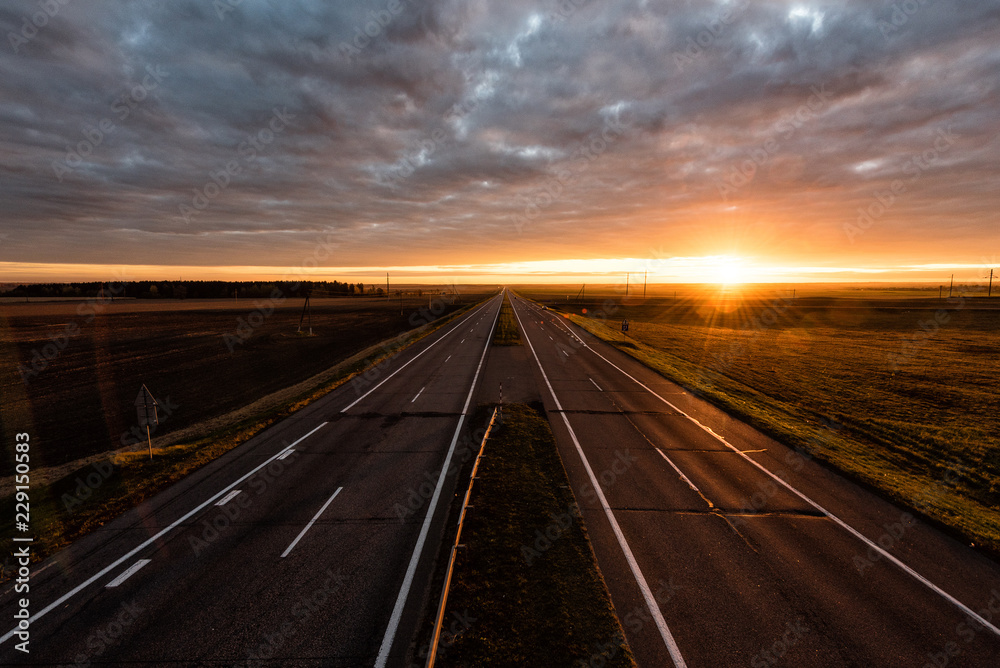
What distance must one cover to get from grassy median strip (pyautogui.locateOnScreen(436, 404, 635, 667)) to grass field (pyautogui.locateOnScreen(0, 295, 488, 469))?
19.6 meters

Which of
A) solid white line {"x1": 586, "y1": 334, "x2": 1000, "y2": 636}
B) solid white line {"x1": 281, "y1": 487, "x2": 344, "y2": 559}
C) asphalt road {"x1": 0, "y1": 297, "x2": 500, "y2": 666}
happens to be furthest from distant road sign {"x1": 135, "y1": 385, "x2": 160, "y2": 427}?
solid white line {"x1": 586, "y1": 334, "x2": 1000, "y2": 636}

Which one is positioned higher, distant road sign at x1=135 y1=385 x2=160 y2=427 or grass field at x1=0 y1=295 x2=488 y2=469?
distant road sign at x1=135 y1=385 x2=160 y2=427

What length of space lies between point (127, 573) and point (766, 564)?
15.0m

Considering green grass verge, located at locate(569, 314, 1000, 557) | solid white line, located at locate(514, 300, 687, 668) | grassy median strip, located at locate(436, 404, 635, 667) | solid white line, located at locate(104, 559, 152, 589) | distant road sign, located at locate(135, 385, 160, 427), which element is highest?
distant road sign, located at locate(135, 385, 160, 427)

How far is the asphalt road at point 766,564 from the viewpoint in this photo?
7.42 metres

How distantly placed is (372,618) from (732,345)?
52.5 metres

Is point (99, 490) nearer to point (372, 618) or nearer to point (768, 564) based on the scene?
point (372, 618)

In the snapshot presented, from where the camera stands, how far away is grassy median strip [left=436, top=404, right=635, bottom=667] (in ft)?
22.9

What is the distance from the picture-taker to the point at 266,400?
25.7m

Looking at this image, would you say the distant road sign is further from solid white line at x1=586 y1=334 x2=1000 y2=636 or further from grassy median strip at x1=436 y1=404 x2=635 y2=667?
solid white line at x1=586 y1=334 x2=1000 y2=636

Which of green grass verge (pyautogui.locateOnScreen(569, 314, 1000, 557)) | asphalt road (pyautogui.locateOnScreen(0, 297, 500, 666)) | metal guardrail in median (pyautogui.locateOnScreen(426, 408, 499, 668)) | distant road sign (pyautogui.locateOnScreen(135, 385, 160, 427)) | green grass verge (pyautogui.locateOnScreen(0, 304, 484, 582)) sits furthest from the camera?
distant road sign (pyautogui.locateOnScreen(135, 385, 160, 427))

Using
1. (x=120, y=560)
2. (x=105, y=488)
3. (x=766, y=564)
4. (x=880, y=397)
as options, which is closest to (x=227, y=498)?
(x=120, y=560)

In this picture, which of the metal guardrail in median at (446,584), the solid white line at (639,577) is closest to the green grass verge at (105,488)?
the metal guardrail in median at (446,584)

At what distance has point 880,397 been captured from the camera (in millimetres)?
25359
